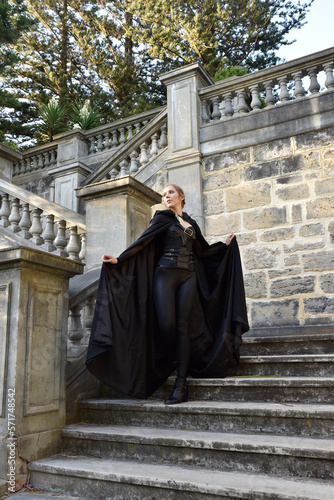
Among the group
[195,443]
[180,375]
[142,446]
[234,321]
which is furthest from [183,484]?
[234,321]

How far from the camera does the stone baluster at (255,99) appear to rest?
6.30m

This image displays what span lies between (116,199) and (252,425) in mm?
2468

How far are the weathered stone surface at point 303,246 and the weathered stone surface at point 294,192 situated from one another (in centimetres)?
65

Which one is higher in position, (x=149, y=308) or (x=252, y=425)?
(x=149, y=308)

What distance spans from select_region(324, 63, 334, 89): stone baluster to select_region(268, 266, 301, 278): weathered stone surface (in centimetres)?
260

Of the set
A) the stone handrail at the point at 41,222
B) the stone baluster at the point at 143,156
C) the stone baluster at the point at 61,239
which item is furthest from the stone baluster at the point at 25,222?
the stone baluster at the point at 143,156

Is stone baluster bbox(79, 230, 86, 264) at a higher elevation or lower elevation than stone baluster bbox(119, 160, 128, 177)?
lower

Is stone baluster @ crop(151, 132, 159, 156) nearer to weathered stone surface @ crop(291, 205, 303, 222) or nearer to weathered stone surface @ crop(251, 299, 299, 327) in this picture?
weathered stone surface @ crop(291, 205, 303, 222)

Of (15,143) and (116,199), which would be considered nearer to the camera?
(116,199)

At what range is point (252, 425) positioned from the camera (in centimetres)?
267

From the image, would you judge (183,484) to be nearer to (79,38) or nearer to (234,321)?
(234,321)

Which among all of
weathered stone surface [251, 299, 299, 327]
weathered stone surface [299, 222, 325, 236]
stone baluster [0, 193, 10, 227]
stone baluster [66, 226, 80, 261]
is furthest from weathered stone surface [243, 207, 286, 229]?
stone baluster [0, 193, 10, 227]

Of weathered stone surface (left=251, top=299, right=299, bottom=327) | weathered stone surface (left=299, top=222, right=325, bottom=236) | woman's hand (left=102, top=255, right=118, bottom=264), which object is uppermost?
weathered stone surface (left=299, top=222, right=325, bottom=236)

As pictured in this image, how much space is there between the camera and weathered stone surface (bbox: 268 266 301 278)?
5.70 meters
